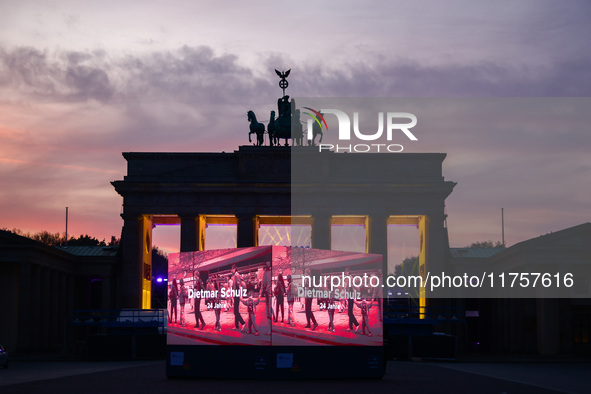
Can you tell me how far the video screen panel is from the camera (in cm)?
3347

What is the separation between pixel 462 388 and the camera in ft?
100

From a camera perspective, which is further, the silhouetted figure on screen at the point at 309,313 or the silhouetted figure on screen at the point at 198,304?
the silhouetted figure on screen at the point at 198,304

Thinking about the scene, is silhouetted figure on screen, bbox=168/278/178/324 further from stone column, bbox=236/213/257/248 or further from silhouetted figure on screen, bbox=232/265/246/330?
stone column, bbox=236/213/257/248

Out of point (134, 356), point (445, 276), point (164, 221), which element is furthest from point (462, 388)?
point (164, 221)

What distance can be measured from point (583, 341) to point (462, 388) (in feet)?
150

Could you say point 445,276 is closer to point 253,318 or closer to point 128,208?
point 128,208

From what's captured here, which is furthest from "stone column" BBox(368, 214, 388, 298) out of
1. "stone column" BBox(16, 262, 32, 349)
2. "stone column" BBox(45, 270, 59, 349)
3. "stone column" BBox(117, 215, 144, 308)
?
"stone column" BBox(16, 262, 32, 349)

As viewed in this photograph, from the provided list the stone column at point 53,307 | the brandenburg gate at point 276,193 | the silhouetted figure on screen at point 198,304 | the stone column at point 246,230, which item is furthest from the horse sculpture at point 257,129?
the silhouetted figure on screen at point 198,304

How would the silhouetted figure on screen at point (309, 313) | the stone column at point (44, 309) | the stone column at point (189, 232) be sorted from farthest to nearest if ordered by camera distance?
1. the stone column at point (189, 232)
2. the stone column at point (44, 309)
3. the silhouetted figure on screen at point (309, 313)

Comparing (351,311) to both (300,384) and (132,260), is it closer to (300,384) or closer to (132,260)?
(300,384)

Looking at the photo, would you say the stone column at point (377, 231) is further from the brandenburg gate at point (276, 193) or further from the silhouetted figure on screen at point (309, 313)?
the silhouetted figure on screen at point (309, 313)

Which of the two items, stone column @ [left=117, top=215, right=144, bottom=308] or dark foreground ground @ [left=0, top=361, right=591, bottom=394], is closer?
dark foreground ground @ [left=0, top=361, right=591, bottom=394]

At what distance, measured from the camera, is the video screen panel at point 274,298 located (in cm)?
3347

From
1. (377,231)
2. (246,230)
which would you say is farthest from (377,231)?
(246,230)
